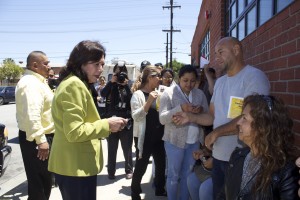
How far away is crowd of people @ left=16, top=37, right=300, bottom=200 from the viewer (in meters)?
2.01

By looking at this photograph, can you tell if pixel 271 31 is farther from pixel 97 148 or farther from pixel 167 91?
pixel 97 148

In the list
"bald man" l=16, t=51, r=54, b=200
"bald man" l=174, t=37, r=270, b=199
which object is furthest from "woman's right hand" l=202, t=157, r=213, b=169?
"bald man" l=16, t=51, r=54, b=200

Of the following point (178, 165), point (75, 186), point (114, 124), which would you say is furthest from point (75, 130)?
point (178, 165)

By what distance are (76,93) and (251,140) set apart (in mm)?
1326

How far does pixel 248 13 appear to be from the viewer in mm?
Answer: 4602

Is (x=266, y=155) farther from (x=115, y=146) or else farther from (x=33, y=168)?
(x=115, y=146)

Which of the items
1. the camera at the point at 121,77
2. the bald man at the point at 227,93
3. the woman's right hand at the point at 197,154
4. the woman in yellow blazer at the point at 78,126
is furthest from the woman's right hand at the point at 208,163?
the camera at the point at 121,77

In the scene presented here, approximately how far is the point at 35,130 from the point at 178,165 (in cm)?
173

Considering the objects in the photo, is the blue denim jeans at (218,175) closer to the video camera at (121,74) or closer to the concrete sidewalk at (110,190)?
the concrete sidewalk at (110,190)

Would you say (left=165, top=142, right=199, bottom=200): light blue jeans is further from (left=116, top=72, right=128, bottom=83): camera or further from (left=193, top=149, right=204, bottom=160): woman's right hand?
(left=116, top=72, right=128, bottom=83): camera

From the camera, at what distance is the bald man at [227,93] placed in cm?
290

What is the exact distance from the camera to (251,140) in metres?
2.12

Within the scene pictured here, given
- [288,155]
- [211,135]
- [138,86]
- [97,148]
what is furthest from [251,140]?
[138,86]

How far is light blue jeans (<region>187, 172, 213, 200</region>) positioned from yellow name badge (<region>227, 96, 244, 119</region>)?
99cm
